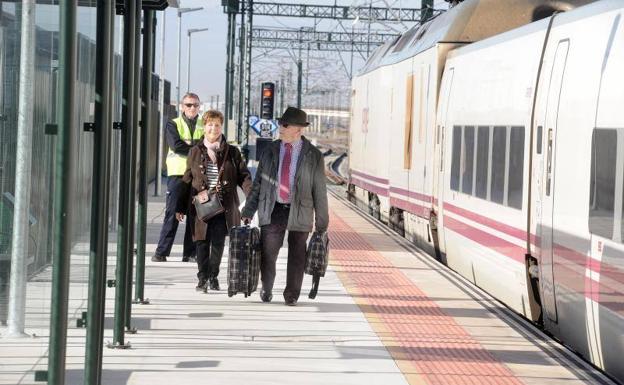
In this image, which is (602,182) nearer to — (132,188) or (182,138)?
(132,188)

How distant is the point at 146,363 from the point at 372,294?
4.34 metres

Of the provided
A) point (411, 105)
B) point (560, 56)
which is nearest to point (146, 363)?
point (560, 56)

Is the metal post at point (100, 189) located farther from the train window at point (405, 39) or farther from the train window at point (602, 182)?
the train window at point (405, 39)

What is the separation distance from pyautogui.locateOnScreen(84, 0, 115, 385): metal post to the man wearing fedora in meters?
4.15

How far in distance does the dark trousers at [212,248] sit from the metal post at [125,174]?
103 inches

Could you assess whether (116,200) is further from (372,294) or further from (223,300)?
(372,294)

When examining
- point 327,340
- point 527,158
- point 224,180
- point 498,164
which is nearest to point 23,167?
point 327,340

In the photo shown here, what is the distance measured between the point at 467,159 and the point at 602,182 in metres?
5.84

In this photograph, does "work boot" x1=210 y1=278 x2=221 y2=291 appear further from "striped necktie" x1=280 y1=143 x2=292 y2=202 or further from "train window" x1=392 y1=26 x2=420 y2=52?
"train window" x1=392 y1=26 x2=420 y2=52

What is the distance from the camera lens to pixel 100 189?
6676mm

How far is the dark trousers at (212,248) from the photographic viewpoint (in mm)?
11594

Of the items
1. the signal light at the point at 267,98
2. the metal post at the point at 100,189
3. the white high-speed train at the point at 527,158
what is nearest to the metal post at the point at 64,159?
the metal post at the point at 100,189

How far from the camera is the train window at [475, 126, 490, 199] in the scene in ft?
41.9

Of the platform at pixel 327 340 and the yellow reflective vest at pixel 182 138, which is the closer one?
the platform at pixel 327 340
